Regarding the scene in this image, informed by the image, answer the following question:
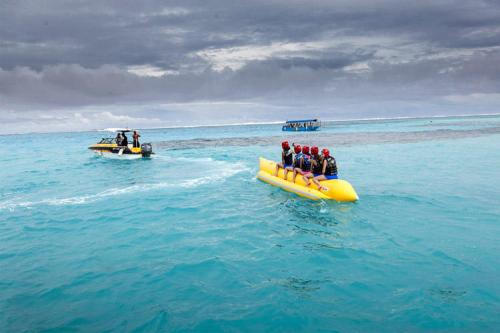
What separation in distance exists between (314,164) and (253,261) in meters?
6.23

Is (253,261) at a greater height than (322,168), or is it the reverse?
(322,168)

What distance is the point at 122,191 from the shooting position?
54.5 ft

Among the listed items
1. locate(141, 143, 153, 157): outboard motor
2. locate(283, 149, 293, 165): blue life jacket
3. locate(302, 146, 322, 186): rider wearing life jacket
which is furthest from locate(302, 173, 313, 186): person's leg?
locate(141, 143, 153, 157): outboard motor

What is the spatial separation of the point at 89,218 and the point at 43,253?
3129 millimetres

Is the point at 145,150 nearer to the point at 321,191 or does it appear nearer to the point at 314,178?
the point at 314,178

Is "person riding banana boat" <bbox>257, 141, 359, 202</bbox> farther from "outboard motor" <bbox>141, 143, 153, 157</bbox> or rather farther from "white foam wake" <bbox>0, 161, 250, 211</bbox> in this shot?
"outboard motor" <bbox>141, 143, 153, 157</bbox>

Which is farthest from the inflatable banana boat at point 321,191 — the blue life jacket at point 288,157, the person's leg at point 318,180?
the blue life jacket at point 288,157

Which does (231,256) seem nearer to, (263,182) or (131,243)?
(131,243)

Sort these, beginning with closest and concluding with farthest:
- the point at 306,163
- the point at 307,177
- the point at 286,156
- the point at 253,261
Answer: the point at 253,261 < the point at 307,177 < the point at 306,163 < the point at 286,156

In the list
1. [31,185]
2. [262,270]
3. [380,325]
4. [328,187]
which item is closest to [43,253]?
[262,270]

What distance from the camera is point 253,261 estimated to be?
8.11 m

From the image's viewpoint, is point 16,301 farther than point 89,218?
No

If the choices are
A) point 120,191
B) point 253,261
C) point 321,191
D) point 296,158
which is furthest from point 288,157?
point 120,191

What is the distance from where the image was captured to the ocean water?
5832 mm
